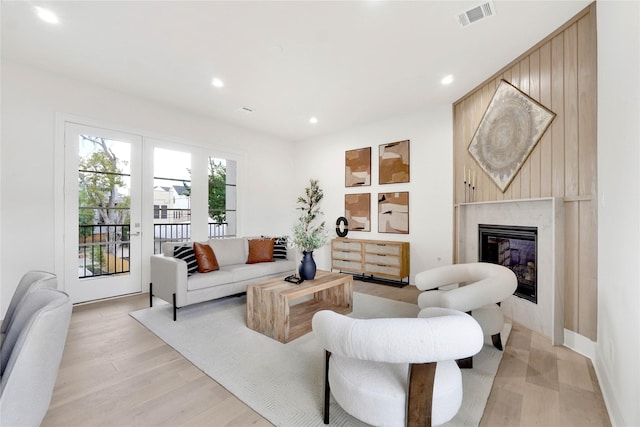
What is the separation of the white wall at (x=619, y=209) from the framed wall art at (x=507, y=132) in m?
0.73

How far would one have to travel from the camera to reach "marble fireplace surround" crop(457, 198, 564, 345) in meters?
2.54

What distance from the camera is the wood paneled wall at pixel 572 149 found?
7.63 feet

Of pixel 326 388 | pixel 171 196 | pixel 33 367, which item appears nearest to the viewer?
pixel 33 367

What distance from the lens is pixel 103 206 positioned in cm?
386

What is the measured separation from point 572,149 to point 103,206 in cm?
546

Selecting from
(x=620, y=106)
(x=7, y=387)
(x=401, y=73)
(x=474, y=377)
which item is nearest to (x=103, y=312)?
(x=7, y=387)

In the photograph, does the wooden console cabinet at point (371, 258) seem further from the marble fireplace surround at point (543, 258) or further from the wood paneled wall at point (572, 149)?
the wood paneled wall at point (572, 149)

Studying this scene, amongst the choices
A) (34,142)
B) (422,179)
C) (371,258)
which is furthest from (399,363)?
(34,142)

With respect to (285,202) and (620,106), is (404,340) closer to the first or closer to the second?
(620,106)

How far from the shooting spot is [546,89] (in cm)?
274

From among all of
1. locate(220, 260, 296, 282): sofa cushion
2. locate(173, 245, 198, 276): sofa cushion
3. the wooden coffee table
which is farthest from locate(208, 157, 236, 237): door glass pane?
the wooden coffee table

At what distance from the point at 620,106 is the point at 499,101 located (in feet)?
6.05

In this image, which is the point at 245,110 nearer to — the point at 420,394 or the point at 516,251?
the point at 516,251

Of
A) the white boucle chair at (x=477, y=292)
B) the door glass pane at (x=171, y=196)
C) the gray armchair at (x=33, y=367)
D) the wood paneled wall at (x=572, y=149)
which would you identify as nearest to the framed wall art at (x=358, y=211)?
the white boucle chair at (x=477, y=292)
